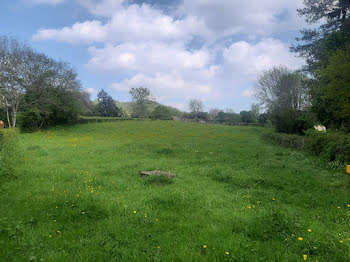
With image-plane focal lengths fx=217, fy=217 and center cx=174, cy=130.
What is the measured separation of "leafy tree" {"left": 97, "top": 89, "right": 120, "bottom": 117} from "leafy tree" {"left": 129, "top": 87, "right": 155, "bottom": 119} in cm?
1263

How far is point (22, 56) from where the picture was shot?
33.8 m

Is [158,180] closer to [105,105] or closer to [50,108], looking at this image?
[50,108]

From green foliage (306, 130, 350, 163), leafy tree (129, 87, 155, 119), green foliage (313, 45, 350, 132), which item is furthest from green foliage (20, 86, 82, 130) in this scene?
green foliage (313, 45, 350, 132)

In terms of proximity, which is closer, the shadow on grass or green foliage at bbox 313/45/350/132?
the shadow on grass

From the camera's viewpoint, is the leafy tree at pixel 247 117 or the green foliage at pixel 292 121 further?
the leafy tree at pixel 247 117

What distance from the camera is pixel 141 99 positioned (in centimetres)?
8062

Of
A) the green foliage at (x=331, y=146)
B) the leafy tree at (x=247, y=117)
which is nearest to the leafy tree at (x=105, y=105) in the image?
the leafy tree at (x=247, y=117)

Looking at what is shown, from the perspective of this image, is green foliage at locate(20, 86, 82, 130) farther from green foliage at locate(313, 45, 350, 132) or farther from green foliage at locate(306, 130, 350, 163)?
green foliage at locate(313, 45, 350, 132)

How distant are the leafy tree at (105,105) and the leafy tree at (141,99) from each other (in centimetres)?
1263

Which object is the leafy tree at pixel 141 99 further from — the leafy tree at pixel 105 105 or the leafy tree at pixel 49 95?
the leafy tree at pixel 49 95

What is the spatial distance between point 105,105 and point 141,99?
17548mm

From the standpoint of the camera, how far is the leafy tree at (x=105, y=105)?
87.4 meters

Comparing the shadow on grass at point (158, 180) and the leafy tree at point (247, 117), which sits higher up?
the leafy tree at point (247, 117)

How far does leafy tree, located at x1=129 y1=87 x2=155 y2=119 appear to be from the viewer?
8050cm
